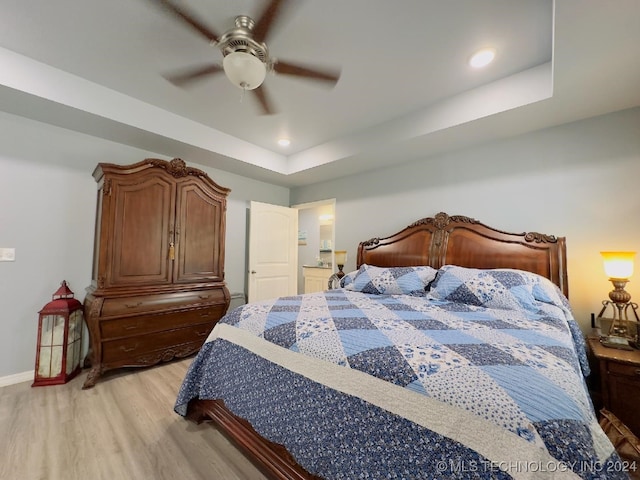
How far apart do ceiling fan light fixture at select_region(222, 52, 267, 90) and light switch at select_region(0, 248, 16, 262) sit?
256 cm

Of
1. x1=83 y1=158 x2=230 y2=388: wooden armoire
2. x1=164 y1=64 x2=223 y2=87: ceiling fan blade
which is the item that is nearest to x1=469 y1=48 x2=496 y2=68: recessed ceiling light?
x1=164 y1=64 x2=223 y2=87: ceiling fan blade

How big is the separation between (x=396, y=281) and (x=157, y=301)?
2400 mm

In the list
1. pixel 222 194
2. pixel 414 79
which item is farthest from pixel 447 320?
pixel 222 194

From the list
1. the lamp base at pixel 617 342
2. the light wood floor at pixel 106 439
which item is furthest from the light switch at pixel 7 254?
the lamp base at pixel 617 342

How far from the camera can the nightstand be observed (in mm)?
1606

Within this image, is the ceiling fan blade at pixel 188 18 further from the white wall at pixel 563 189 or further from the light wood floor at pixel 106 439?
the white wall at pixel 563 189

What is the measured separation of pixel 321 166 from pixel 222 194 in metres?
1.35

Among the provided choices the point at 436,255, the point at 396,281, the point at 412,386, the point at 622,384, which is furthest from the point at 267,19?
the point at 622,384

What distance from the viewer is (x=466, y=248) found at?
2.79m

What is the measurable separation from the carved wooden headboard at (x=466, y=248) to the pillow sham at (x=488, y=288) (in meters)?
0.39

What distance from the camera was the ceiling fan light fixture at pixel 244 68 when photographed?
1604 mm

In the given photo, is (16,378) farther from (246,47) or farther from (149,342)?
(246,47)

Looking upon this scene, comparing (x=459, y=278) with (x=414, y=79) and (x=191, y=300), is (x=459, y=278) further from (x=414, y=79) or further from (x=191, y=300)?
(x=191, y=300)

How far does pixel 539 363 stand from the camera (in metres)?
0.97
